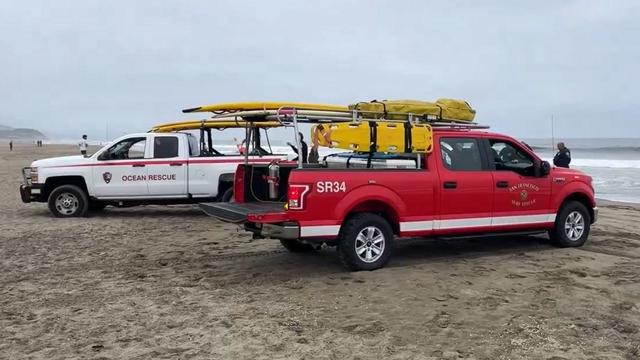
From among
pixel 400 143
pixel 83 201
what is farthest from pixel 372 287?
pixel 83 201

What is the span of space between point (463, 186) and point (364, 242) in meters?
1.65

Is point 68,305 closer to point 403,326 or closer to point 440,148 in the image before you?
point 403,326

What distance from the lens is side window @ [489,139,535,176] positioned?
27.3ft

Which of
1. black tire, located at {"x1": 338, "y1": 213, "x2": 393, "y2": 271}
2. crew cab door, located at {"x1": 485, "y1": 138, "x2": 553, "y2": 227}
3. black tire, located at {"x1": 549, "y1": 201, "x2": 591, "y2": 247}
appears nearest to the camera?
black tire, located at {"x1": 338, "y1": 213, "x2": 393, "y2": 271}

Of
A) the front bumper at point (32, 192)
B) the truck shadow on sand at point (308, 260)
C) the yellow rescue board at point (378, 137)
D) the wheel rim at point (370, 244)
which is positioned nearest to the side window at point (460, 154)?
the yellow rescue board at point (378, 137)

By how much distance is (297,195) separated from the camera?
21.9 feet

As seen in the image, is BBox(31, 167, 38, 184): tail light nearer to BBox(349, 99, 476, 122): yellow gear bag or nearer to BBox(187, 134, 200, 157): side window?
BBox(187, 134, 200, 157): side window

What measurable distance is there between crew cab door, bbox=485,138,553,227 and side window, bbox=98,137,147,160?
7.47 metres

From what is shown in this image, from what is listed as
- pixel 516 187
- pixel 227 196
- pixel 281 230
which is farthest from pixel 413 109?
pixel 227 196

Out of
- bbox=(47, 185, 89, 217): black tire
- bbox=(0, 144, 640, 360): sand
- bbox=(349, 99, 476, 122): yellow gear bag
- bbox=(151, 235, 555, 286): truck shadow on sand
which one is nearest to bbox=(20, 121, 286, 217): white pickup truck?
bbox=(47, 185, 89, 217): black tire

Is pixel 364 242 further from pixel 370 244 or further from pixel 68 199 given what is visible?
pixel 68 199

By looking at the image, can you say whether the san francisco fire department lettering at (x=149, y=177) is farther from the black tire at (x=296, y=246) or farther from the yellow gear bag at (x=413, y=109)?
the yellow gear bag at (x=413, y=109)

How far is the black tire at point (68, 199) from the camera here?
1219 cm

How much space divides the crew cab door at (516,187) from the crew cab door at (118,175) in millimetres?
7346
